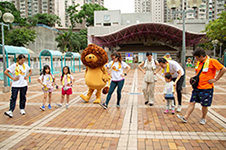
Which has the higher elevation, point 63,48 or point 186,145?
point 63,48

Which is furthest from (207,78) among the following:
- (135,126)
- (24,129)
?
(24,129)

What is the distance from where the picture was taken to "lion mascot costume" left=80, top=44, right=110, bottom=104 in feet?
19.3

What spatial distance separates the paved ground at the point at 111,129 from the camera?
3.43 meters

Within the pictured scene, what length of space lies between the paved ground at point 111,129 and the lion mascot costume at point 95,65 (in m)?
0.95

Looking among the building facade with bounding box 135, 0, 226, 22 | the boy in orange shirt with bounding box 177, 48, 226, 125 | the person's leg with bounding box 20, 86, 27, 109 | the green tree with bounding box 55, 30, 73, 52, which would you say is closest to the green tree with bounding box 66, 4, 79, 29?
the green tree with bounding box 55, 30, 73, 52

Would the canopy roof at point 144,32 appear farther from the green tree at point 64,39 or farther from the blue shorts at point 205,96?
the blue shorts at point 205,96

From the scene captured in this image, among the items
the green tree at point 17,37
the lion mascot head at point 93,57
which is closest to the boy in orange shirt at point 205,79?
the lion mascot head at point 93,57

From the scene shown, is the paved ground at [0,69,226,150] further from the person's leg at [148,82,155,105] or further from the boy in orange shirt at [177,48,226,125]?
the boy in orange shirt at [177,48,226,125]

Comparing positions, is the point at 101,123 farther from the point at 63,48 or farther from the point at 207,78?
the point at 63,48

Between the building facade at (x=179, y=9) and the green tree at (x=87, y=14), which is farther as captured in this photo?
the building facade at (x=179, y=9)

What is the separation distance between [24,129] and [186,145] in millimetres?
3466

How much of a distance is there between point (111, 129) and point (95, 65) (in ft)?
8.03

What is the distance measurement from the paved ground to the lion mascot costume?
3.13 ft

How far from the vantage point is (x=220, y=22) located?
796 inches
